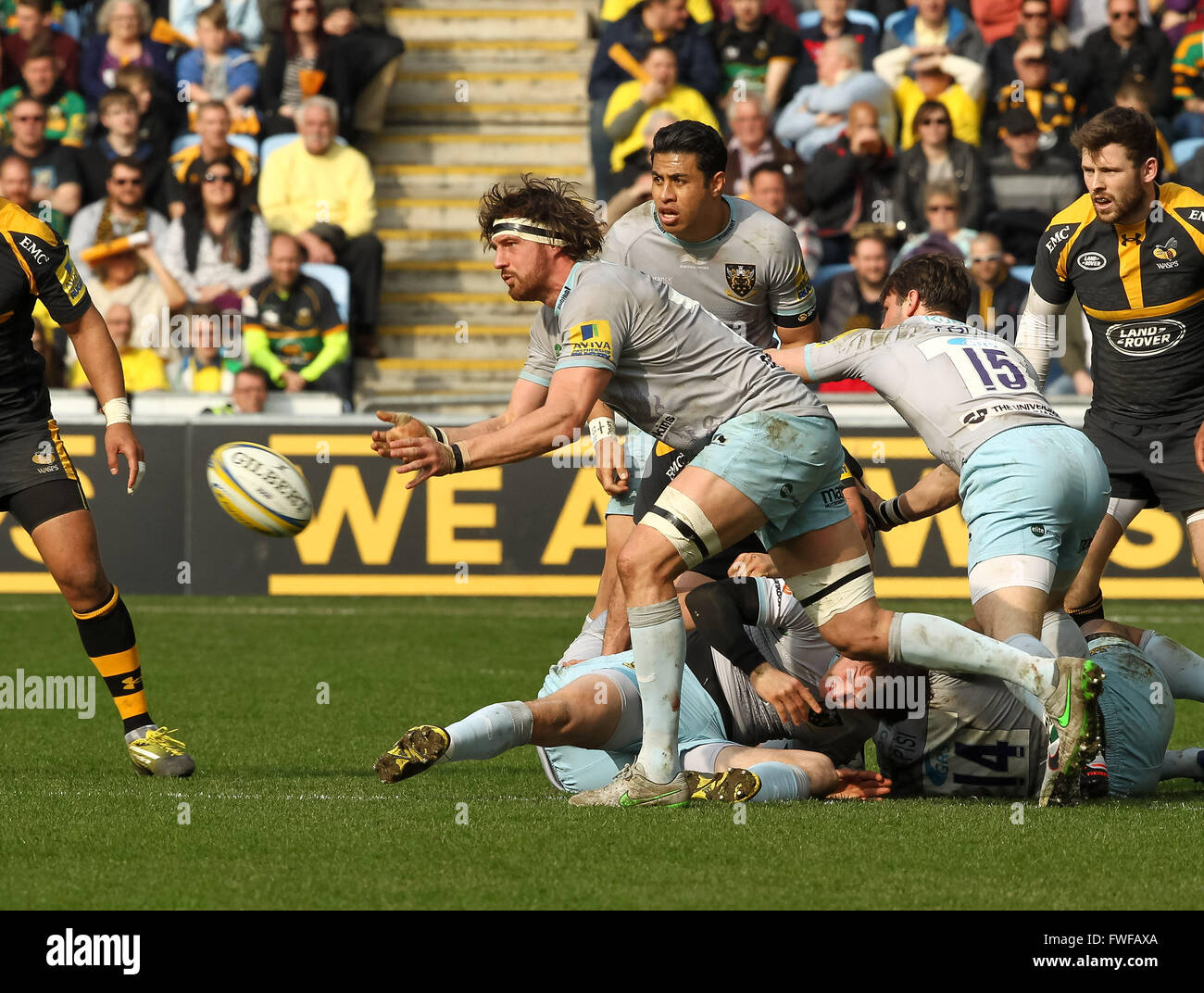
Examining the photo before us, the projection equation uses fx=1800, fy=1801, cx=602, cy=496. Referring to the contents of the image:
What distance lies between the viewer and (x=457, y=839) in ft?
17.1

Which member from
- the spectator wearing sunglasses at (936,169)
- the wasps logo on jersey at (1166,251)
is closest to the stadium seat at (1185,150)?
the spectator wearing sunglasses at (936,169)

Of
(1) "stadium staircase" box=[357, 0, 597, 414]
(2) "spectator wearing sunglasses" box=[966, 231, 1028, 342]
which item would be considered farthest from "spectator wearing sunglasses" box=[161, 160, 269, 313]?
(2) "spectator wearing sunglasses" box=[966, 231, 1028, 342]

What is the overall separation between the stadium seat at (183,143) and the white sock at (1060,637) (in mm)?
12295

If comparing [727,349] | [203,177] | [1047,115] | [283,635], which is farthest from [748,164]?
[727,349]

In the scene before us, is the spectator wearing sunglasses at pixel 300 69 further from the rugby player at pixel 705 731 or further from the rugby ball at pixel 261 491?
the rugby player at pixel 705 731

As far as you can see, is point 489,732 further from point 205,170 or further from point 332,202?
point 332,202

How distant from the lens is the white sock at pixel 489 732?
5707 mm

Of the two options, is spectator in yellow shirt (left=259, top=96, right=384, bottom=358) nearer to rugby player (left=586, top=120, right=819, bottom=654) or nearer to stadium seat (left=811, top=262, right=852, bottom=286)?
stadium seat (left=811, top=262, right=852, bottom=286)

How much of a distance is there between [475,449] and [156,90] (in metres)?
12.6

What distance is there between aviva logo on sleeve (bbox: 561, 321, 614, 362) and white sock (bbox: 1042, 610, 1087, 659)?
1.89 metres

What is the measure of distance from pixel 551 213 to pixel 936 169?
10110mm

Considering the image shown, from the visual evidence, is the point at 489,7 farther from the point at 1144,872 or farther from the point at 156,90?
the point at 1144,872

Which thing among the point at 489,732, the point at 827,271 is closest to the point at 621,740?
the point at 489,732

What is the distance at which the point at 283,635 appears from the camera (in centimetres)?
1142
